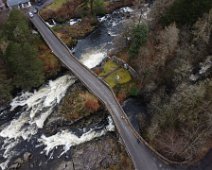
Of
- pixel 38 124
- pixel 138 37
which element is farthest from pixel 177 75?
pixel 38 124

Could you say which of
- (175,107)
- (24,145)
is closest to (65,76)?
(24,145)

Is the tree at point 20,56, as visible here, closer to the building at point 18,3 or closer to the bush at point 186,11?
the building at point 18,3

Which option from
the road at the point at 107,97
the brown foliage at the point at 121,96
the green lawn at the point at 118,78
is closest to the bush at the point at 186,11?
the green lawn at the point at 118,78

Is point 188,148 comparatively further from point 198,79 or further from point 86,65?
point 86,65

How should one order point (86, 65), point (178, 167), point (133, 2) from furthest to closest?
point (133, 2) → point (86, 65) → point (178, 167)

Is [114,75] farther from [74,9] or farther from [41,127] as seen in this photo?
[74,9]

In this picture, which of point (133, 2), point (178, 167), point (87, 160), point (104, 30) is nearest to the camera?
point (178, 167)

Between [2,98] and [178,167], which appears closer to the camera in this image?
[178,167]
